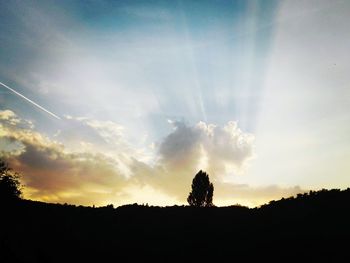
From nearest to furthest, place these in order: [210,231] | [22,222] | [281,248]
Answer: [281,248] < [210,231] < [22,222]

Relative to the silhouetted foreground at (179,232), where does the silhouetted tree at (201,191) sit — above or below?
above

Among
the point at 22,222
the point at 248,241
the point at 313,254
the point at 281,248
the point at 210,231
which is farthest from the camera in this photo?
the point at 22,222

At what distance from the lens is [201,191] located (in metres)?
62.8

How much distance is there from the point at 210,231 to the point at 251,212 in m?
5.48

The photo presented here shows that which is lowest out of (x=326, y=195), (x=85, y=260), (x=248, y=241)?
(x=85, y=260)

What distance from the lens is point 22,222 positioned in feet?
106

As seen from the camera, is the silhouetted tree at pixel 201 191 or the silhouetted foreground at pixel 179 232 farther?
the silhouetted tree at pixel 201 191

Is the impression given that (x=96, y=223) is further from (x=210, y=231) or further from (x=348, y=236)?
(x=348, y=236)

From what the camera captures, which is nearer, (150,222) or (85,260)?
(85,260)

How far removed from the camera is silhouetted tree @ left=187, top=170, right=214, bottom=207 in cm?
6253

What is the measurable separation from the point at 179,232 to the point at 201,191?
109 ft

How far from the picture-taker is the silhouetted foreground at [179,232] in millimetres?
22766

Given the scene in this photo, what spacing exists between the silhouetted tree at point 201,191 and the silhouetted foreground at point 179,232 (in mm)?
27210

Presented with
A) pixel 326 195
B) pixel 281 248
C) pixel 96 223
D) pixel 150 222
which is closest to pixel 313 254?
pixel 281 248
